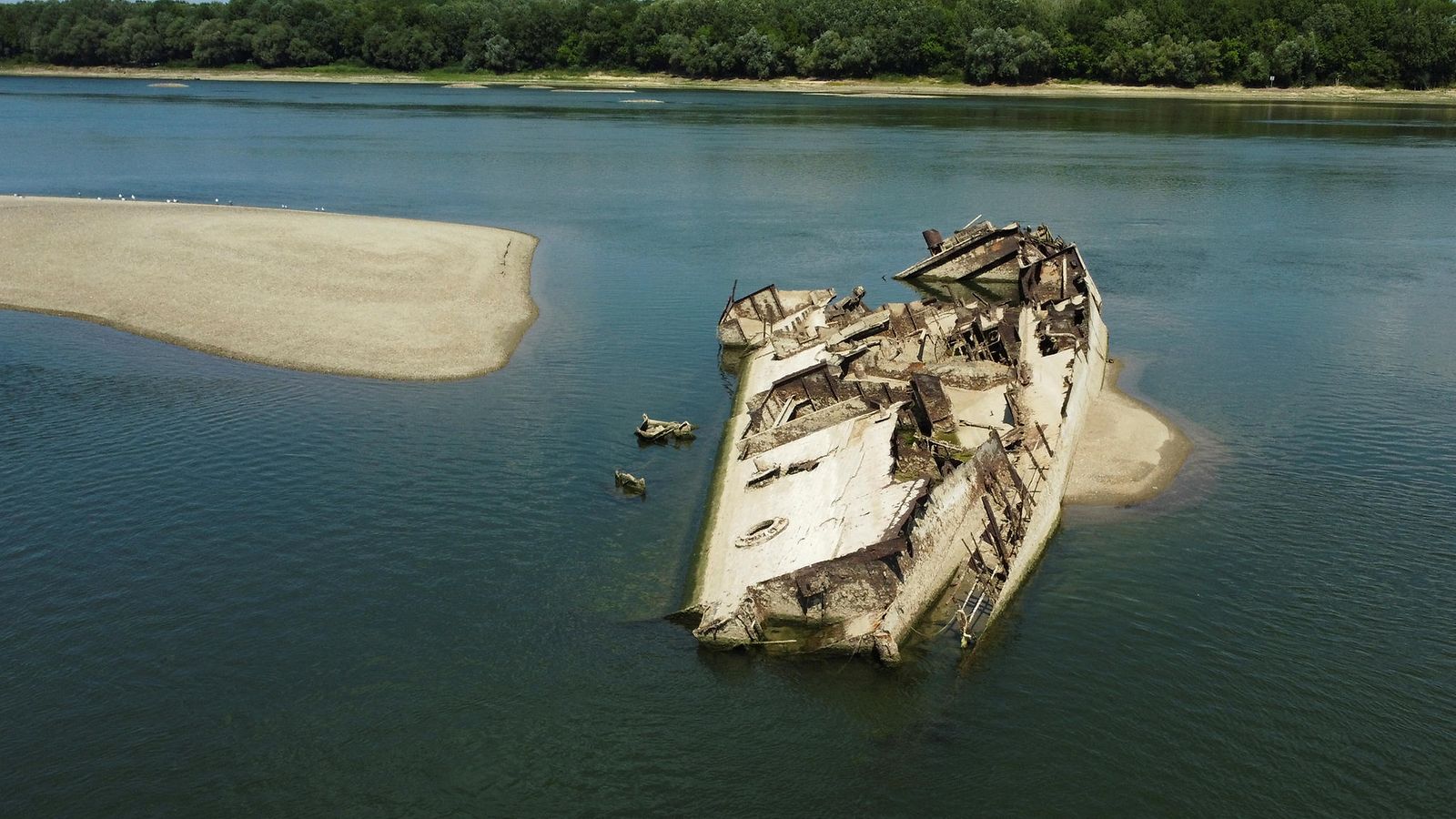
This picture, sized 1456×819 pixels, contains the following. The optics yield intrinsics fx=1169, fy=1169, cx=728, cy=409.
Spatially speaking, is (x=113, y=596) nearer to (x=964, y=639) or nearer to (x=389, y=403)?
(x=389, y=403)

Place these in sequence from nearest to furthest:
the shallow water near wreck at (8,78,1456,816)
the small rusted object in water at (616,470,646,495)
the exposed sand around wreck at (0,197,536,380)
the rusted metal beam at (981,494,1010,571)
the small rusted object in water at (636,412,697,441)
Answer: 1. the shallow water near wreck at (8,78,1456,816)
2. the rusted metal beam at (981,494,1010,571)
3. the small rusted object in water at (616,470,646,495)
4. the small rusted object in water at (636,412,697,441)
5. the exposed sand around wreck at (0,197,536,380)

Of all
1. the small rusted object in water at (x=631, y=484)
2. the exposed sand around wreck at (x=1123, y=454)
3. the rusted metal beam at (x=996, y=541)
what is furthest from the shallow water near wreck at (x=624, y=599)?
the rusted metal beam at (x=996, y=541)

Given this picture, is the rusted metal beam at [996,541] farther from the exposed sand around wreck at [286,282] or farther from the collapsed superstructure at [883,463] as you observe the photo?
the exposed sand around wreck at [286,282]

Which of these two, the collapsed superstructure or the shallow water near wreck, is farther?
the collapsed superstructure

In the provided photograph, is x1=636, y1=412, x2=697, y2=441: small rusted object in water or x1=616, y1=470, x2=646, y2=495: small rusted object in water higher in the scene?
x1=636, y1=412, x2=697, y2=441: small rusted object in water

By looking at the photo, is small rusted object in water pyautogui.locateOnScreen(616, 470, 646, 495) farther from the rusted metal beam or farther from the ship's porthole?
the rusted metal beam

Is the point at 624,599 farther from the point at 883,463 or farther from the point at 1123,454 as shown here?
the point at 1123,454

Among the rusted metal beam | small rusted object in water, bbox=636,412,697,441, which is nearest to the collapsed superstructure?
the rusted metal beam

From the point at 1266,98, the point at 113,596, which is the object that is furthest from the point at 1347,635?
the point at 1266,98
